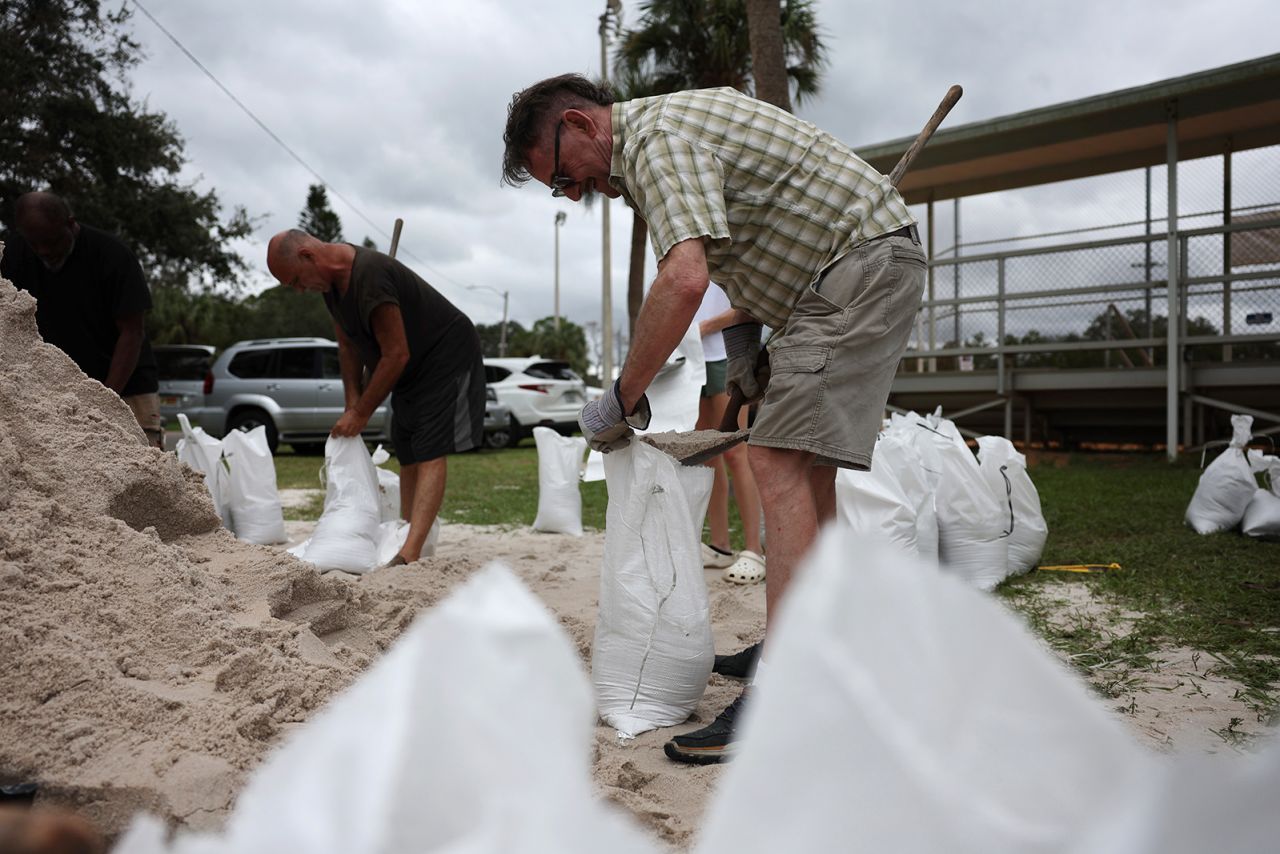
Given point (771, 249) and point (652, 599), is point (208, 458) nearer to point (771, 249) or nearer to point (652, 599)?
point (652, 599)

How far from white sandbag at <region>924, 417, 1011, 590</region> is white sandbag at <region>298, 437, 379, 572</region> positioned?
249 cm

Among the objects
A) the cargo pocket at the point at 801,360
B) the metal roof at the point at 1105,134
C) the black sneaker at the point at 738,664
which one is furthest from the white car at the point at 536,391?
the cargo pocket at the point at 801,360

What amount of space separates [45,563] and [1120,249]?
32.9 feet

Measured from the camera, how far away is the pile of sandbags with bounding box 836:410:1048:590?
3.18m

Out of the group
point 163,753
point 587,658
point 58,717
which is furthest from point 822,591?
point 587,658

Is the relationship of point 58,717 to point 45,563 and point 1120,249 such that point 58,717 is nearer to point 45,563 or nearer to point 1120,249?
point 45,563

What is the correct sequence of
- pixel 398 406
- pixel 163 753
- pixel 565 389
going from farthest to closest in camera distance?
1. pixel 565 389
2. pixel 398 406
3. pixel 163 753

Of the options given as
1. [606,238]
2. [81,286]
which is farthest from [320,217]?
[81,286]

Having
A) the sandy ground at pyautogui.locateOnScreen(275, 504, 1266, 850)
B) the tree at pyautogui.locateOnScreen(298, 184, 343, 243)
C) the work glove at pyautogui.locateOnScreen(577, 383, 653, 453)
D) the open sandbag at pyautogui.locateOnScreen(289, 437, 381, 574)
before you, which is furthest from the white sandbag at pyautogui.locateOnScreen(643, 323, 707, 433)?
the tree at pyautogui.locateOnScreen(298, 184, 343, 243)

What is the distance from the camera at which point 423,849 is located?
0.51 meters

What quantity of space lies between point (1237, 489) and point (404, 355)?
4.25 metres

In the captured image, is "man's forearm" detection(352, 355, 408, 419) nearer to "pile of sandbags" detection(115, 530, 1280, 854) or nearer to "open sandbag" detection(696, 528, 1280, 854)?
"pile of sandbags" detection(115, 530, 1280, 854)

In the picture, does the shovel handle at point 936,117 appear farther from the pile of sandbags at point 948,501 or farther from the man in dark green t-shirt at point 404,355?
the man in dark green t-shirt at point 404,355

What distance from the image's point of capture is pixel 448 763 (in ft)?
1.72
